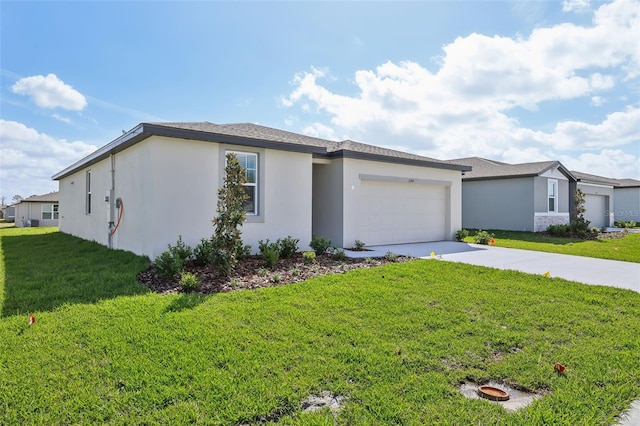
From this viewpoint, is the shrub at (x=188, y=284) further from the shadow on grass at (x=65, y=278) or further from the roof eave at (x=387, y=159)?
the roof eave at (x=387, y=159)

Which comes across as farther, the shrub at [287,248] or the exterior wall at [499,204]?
the exterior wall at [499,204]

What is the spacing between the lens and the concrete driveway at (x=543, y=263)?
7422 mm

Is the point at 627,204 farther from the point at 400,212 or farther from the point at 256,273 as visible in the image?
the point at 256,273

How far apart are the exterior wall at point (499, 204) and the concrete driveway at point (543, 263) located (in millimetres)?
8558

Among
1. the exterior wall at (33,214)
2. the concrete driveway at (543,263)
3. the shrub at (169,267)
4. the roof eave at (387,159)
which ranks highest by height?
the roof eave at (387,159)

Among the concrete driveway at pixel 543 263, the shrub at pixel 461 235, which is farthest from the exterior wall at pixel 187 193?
the shrub at pixel 461 235

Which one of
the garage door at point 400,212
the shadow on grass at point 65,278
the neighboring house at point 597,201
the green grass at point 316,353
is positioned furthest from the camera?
the neighboring house at point 597,201

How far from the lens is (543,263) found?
29.9 ft

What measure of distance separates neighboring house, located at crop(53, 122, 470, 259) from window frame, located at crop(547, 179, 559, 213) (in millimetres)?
8331

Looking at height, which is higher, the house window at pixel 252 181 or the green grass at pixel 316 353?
the house window at pixel 252 181

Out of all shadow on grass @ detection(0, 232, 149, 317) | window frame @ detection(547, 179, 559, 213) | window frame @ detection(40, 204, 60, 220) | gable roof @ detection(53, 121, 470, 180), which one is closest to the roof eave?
gable roof @ detection(53, 121, 470, 180)

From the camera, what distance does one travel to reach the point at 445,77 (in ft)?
43.0

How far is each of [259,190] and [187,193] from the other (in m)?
1.81

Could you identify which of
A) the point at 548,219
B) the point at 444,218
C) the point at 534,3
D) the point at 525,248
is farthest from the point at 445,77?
the point at 548,219
